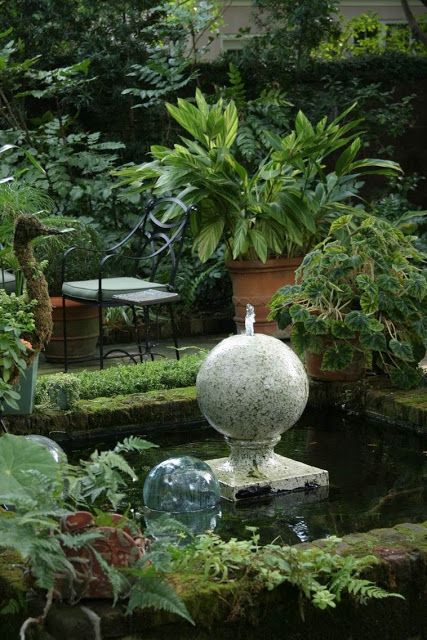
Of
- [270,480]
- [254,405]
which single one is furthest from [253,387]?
[270,480]

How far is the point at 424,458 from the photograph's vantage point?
553cm

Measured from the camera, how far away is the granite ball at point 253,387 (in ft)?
16.4

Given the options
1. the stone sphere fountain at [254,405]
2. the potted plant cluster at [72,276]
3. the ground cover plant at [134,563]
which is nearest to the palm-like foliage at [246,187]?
the potted plant cluster at [72,276]

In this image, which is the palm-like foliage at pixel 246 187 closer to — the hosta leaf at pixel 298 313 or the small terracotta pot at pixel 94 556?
the hosta leaf at pixel 298 313

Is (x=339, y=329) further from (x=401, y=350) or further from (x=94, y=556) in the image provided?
(x=94, y=556)

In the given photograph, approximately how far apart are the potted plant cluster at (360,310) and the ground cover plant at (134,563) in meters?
2.95

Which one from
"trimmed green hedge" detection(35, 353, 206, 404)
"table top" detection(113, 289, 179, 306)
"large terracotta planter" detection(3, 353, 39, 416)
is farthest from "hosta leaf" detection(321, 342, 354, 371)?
"large terracotta planter" detection(3, 353, 39, 416)

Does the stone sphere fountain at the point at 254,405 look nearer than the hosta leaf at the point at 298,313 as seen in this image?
Yes

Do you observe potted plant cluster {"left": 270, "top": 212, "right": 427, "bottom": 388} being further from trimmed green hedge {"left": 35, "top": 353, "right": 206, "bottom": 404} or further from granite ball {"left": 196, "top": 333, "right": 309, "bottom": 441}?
granite ball {"left": 196, "top": 333, "right": 309, "bottom": 441}

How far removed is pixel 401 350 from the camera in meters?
6.34

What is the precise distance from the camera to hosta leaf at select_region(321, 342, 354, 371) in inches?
254

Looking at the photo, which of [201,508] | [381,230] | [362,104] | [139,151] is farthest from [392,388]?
[362,104]

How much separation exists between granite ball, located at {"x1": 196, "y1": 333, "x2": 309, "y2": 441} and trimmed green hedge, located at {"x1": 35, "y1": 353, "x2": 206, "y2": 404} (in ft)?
4.36

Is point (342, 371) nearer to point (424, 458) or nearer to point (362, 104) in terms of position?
point (424, 458)
